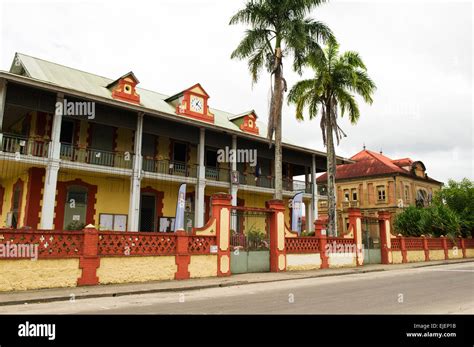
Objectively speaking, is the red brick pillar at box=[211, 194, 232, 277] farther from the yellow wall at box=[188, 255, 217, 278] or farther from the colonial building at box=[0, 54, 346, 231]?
the colonial building at box=[0, 54, 346, 231]

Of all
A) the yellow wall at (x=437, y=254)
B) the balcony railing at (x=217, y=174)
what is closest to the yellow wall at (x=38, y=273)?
the balcony railing at (x=217, y=174)

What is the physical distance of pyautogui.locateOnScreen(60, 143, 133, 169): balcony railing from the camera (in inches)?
739

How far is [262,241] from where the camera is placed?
1628 cm

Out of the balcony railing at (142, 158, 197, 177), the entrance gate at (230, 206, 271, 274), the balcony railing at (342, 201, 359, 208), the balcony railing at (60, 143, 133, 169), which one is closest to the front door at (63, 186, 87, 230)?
the balcony railing at (60, 143, 133, 169)

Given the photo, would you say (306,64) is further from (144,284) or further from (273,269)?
(144,284)

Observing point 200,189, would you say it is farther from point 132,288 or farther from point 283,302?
point 283,302

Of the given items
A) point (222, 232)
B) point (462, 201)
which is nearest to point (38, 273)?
point (222, 232)

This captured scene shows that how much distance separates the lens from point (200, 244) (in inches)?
550

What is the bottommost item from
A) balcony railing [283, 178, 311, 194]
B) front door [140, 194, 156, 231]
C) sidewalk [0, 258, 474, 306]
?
sidewalk [0, 258, 474, 306]

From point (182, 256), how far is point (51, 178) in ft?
24.3

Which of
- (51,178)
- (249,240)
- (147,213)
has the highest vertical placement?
(51,178)

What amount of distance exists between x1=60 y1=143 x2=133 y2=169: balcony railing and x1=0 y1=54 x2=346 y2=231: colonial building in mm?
52

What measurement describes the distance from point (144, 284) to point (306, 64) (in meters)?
14.3

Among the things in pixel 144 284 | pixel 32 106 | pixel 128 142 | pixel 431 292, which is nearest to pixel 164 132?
pixel 128 142
